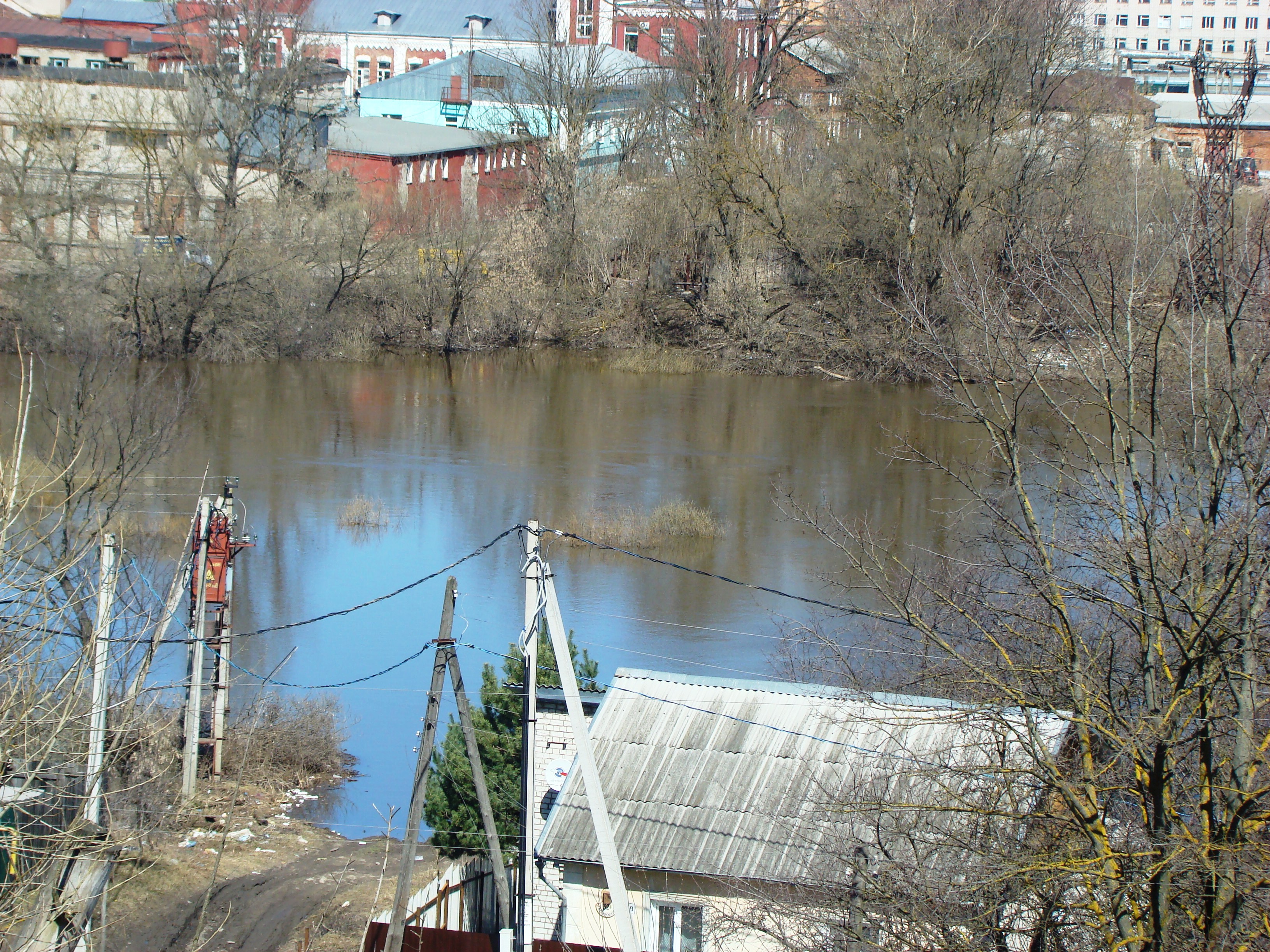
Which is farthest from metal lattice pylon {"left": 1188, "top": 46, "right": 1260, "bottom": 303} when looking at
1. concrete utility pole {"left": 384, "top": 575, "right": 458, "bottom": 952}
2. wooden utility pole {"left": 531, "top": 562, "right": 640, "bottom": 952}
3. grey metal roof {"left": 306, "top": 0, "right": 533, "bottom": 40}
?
grey metal roof {"left": 306, "top": 0, "right": 533, "bottom": 40}

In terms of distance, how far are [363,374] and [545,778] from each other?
65.8 ft

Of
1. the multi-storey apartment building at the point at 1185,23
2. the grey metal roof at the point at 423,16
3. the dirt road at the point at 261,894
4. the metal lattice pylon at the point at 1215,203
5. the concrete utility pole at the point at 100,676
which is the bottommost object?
the dirt road at the point at 261,894

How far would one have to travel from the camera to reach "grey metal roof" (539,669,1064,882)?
6176 mm

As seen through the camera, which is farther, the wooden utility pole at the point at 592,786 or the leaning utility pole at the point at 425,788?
the leaning utility pole at the point at 425,788

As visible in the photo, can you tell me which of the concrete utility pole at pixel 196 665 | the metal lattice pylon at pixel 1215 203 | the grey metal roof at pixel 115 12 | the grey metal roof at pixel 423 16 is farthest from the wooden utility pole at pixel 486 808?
the grey metal roof at pixel 115 12

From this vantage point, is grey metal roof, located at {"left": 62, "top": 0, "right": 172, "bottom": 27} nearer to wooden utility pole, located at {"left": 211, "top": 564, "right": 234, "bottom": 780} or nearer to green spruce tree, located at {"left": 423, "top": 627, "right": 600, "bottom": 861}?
wooden utility pole, located at {"left": 211, "top": 564, "right": 234, "bottom": 780}

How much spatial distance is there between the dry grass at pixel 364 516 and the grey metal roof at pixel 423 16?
38353 mm

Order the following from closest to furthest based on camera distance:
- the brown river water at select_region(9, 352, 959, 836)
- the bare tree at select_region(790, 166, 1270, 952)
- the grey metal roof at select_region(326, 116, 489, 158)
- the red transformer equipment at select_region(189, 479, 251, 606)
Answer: the bare tree at select_region(790, 166, 1270, 952), the red transformer equipment at select_region(189, 479, 251, 606), the brown river water at select_region(9, 352, 959, 836), the grey metal roof at select_region(326, 116, 489, 158)

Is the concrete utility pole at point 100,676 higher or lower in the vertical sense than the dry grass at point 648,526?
higher

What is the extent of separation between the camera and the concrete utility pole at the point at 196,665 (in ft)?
28.2

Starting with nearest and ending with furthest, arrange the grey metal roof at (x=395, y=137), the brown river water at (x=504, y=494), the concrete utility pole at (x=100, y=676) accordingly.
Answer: the concrete utility pole at (x=100, y=676) → the brown river water at (x=504, y=494) → the grey metal roof at (x=395, y=137)

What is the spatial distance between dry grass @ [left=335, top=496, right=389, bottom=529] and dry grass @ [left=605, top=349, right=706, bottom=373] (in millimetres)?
12241

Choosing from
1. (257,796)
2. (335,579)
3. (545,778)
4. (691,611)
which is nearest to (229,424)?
(335,579)

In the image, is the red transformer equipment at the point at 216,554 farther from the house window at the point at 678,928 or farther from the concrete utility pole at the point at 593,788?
the concrete utility pole at the point at 593,788
